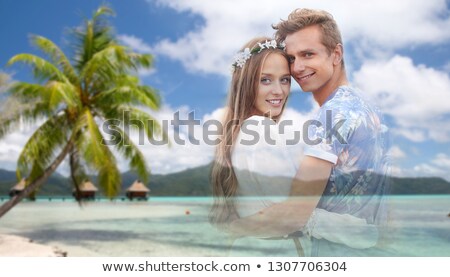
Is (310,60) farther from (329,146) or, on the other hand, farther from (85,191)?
(85,191)

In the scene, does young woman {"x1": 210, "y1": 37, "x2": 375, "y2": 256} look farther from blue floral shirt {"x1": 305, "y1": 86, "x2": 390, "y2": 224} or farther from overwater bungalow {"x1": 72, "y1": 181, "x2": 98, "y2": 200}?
overwater bungalow {"x1": 72, "y1": 181, "x2": 98, "y2": 200}

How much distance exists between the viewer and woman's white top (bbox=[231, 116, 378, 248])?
10.9ft

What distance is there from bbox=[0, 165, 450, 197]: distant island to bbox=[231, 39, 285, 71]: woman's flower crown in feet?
2.43

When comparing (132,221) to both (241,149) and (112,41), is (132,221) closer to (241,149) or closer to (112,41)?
(112,41)

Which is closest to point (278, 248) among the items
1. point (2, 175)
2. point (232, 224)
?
point (232, 224)

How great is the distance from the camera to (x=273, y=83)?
328cm

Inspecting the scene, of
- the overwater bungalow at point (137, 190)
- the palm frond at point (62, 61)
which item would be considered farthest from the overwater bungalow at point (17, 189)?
the palm frond at point (62, 61)

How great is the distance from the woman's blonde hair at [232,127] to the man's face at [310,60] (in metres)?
0.20

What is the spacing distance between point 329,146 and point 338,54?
2.01ft

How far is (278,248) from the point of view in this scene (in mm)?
3787

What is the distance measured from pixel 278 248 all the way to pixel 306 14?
5.39 feet

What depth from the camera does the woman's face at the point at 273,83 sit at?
324 cm

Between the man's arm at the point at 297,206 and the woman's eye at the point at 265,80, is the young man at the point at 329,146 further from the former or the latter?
the woman's eye at the point at 265,80

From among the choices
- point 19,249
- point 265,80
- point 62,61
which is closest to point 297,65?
point 265,80
